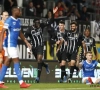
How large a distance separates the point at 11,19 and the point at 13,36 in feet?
1.37

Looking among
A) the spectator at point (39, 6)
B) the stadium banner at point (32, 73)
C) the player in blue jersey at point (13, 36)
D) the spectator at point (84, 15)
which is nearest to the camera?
the player in blue jersey at point (13, 36)

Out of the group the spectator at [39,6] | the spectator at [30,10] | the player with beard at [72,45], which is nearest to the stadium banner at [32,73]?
the player with beard at [72,45]

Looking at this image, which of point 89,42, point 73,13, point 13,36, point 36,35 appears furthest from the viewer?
point 73,13

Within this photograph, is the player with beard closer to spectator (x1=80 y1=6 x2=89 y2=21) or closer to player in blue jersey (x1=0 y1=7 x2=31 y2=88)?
player in blue jersey (x1=0 y1=7 x2=31 y2=88)

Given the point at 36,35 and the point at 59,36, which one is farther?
the point at 59,36

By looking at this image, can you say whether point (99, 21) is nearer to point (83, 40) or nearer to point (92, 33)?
point (92, 33)

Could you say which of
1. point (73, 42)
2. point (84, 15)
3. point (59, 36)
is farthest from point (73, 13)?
point (59, 36)

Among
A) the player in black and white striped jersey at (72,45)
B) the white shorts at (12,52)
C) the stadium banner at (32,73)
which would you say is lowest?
the stadium banner at (32,73)

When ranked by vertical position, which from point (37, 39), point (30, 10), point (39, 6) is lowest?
point (37, 39)

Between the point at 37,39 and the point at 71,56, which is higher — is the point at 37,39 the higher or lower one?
the higher one

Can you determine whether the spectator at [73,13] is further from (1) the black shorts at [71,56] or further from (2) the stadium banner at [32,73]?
(1) the black shorts at [71,56]

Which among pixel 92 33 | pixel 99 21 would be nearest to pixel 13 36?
pixel 92 33

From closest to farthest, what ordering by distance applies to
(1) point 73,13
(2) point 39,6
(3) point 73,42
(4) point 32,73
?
(3) point 73,42 < (4) point 32,73 < (2) point 39,6 < (1) point 73,13

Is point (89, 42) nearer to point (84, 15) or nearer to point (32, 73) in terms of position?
point (32, 73)
